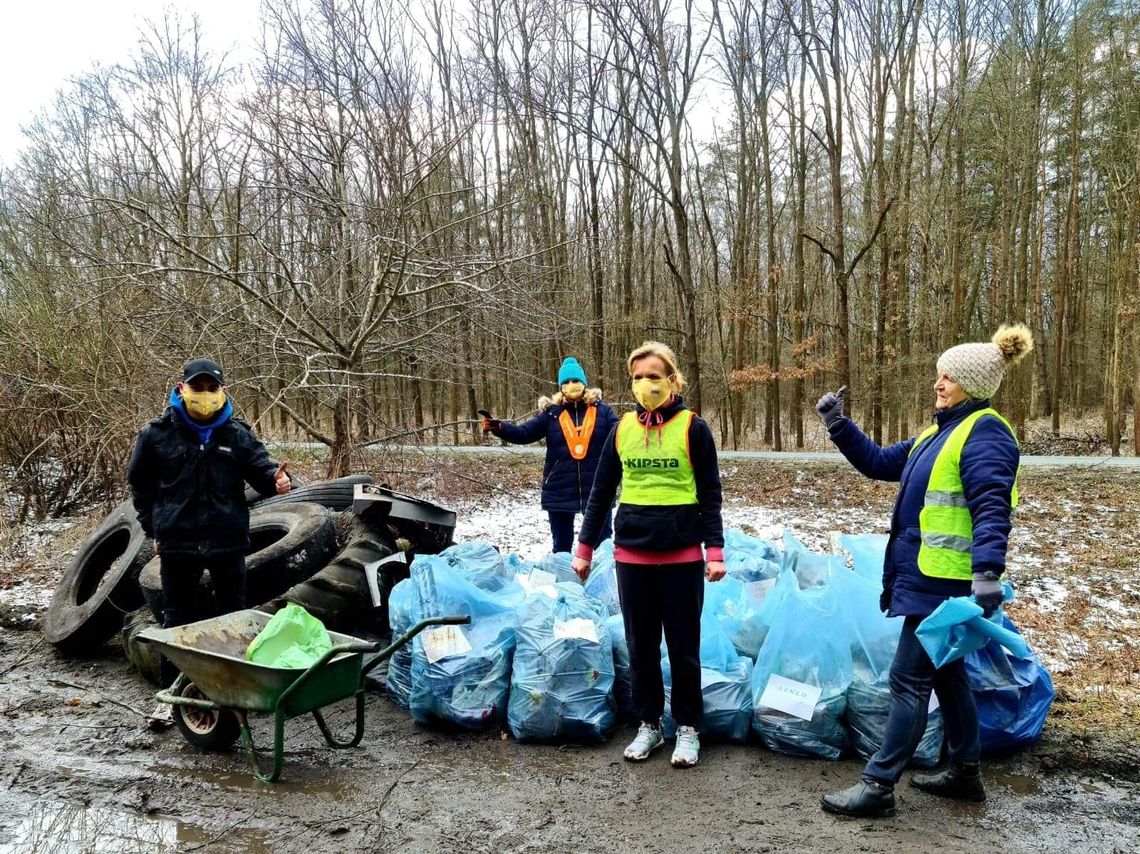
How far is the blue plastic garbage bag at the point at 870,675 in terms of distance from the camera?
325 centimetres

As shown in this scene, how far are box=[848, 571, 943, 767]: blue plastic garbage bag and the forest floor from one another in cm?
18

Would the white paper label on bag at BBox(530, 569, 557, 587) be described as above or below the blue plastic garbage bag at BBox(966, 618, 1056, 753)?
above

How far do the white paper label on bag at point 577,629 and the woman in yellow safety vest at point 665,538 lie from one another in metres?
0.28

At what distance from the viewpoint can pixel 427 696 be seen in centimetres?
385

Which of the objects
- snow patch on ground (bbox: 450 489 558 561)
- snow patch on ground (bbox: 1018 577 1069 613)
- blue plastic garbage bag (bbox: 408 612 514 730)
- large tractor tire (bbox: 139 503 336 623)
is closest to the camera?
blue plastic garbage bag (bbox: 408 612 514 730)

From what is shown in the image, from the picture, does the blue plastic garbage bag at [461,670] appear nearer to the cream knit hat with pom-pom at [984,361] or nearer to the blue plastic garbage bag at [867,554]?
the blue plastic garbage bag at [867,554]

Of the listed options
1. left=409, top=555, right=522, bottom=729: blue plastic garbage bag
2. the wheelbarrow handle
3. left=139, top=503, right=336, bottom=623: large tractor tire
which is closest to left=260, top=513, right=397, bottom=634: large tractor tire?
left=139, top=503, right=336, bottom=623: large tractor tire

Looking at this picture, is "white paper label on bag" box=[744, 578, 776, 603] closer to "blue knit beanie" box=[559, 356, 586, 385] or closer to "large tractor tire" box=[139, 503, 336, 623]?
"blue knit beanie" box=[559, 356, 586, 385]

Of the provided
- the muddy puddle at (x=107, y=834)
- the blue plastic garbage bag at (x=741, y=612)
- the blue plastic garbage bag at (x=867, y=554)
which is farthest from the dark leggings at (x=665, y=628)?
the muddy puddle at (x=107, y=834)

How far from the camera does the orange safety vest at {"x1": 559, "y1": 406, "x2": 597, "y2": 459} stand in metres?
5.42

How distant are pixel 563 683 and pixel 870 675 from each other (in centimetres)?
137

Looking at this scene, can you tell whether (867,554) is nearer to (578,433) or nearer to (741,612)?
(741,612)

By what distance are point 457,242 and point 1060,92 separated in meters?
15.8

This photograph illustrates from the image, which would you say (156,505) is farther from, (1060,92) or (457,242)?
(1060,92)
